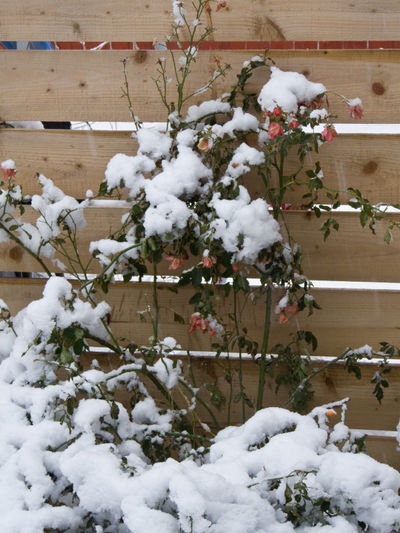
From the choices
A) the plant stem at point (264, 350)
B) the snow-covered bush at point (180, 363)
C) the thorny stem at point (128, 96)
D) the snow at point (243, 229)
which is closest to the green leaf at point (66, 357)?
the snow-covered bush at point (180, 363)

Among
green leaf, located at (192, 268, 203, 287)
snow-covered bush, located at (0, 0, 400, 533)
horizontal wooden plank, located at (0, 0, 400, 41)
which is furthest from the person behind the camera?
horizontal wooden plank, located at (0, 0, 400, 41)

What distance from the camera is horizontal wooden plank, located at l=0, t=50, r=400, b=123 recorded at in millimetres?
1866

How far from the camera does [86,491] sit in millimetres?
1132

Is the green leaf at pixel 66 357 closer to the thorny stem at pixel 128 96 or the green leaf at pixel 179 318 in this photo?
the green leaf at pixel 179 318

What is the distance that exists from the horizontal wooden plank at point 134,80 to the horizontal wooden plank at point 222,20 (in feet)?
0.17

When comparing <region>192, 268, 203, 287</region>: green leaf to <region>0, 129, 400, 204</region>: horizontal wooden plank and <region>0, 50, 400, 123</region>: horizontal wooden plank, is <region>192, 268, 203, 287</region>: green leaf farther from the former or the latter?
<region>0, 50, 400, 123</region>: horizontal wooden plank

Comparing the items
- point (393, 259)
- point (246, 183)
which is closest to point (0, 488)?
point (246, 183)

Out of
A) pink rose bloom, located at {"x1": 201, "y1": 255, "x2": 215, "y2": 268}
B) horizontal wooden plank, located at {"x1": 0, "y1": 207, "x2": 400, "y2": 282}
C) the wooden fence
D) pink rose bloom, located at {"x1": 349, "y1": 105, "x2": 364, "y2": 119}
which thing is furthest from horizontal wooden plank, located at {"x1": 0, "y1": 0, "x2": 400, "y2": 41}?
pink rose bloom, located at {"x1": 201, "y1": 255, "x2": 215, "y2": 268}

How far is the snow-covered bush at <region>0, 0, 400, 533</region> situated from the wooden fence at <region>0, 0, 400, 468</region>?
6cm

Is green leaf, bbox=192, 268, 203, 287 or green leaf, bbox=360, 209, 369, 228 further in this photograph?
green leaf, bbox=192, 268, 203, 287

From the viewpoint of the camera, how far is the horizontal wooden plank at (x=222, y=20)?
1835 mm

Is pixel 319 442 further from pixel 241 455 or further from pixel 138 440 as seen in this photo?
pixel 138 440

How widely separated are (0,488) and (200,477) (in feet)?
1.38

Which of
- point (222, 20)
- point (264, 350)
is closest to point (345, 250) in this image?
point (264, 350)
